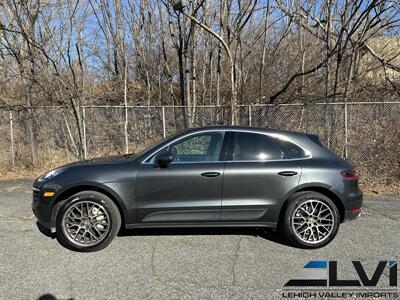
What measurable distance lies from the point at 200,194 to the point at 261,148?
1.06 m

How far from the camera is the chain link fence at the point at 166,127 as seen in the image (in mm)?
10195

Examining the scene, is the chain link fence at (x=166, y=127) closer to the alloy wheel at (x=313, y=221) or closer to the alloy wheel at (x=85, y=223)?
the alloy wheel at (x=313, y=221)

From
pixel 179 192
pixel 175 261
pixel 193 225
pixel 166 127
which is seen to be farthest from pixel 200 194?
pixel 166 127

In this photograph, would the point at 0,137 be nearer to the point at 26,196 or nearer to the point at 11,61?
the point at 11,61

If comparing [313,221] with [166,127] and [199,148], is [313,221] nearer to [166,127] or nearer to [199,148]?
[199,148]

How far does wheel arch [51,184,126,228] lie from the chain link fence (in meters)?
6.41

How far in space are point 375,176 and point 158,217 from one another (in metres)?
6.98

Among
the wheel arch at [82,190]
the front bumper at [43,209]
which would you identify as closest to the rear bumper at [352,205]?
the wheel arch at [82,190]

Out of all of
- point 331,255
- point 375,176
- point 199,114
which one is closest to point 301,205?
point 331,255

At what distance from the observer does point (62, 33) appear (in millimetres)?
14078

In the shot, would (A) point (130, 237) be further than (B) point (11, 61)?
No

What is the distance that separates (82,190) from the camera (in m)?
4.71

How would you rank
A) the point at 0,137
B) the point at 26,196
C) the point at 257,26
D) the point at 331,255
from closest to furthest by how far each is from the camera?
1. the point at 331,255
2. the point at 26,196
3. the point at 0,137
4. the point at 257,26

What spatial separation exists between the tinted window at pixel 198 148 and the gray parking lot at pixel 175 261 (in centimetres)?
116
